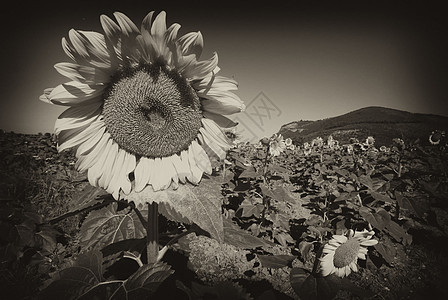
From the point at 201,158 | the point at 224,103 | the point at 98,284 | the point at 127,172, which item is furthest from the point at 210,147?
the point at 98,284

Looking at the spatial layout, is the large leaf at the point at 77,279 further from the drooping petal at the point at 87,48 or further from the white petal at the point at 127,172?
the drooping petal at the point at 87,48

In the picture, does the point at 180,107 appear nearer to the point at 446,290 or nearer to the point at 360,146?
the point at 446,290

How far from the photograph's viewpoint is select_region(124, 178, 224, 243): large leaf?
726mm

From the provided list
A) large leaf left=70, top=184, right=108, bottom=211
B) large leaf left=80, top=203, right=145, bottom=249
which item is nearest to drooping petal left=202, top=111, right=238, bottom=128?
large leaf left=70, top=184, right=108, bottom=211

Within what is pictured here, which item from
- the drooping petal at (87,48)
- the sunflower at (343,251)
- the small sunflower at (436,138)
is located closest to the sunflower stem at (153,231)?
the drooping petal at (87,48)

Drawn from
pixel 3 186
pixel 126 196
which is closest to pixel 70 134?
pixel 126 196

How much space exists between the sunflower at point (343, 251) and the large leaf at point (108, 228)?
1.36 m

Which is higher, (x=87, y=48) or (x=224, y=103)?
(x=87, y=48)

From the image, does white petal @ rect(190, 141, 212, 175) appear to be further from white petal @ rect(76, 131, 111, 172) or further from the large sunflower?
white petal @ rect(76, 131, 111, 172)

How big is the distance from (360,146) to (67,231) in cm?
875

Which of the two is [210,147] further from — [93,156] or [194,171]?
[93,156]

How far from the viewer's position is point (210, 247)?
3100mm

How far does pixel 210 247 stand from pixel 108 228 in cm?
209

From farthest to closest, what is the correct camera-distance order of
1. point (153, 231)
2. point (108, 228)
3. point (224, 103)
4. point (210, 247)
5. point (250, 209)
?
point (250, 209)
point (210, 247)
point (108, 228)
point (153, 231)
point (224, 103)
